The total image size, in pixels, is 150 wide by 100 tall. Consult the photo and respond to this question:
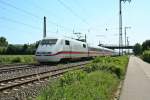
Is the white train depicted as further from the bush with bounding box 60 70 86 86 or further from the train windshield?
the bush with bounding box 60 70 86 86

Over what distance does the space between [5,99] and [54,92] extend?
13.3ft

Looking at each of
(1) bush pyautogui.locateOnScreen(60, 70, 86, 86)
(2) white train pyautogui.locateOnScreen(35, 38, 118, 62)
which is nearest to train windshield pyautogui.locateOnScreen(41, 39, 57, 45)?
(2) white train pyautogui.locateOnScreen(35, 38, 118, 62)

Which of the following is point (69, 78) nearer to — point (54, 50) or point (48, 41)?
point (54, 50)

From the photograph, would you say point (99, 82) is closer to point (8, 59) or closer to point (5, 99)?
point (5, 99)

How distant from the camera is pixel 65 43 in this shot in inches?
1390

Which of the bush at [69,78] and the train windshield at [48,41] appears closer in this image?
the bush at [69,78]

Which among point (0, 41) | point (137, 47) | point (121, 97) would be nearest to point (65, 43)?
point (121, 97)

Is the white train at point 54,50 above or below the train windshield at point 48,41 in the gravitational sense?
below

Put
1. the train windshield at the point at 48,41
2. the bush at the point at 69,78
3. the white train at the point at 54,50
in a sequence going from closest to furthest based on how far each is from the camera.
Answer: the bush at the point at 69,78, the white train at the point at 54,50, the train windshield at the point at 48,41

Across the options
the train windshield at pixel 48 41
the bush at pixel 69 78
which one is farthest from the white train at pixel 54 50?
the bush at pixel 69 78

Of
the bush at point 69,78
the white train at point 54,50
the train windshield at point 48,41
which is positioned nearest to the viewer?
the bush at point 69,78

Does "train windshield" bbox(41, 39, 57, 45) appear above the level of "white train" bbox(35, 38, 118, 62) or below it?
above

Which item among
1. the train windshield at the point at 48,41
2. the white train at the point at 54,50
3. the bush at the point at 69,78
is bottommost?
the bush at the point at 69,78

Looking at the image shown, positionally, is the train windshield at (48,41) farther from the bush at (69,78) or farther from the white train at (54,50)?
the bush at (69,78)
